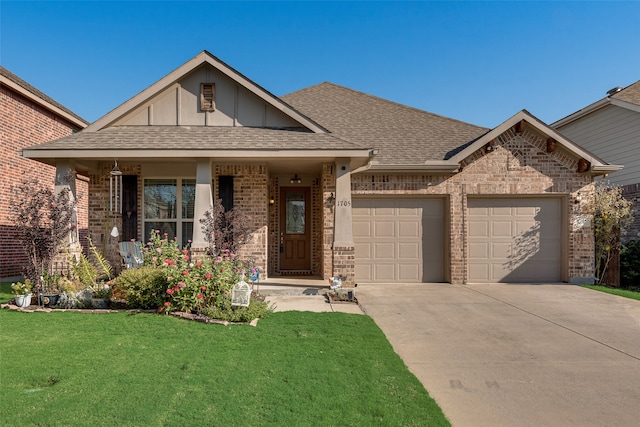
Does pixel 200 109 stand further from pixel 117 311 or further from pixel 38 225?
pixel 117 311

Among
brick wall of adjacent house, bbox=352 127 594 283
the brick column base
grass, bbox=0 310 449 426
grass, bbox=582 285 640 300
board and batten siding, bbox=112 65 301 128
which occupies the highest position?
board and batten siding, bbox=112 65 301 128

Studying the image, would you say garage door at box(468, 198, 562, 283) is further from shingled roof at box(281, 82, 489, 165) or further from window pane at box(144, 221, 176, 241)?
window pane at box(144, 221, 176, 241)

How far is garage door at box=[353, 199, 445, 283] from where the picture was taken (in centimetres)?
947

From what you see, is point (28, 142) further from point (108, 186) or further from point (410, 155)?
point (410, 155)

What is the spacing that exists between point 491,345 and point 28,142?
43.6ft

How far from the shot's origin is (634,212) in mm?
→ 10383

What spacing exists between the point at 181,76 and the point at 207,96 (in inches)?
28.3

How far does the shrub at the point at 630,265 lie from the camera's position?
9.41 meters

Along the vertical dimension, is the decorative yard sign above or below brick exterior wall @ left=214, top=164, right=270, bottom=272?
below

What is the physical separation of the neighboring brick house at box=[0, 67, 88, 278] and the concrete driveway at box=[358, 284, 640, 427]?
9847mm

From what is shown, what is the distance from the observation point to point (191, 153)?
7.42 meters

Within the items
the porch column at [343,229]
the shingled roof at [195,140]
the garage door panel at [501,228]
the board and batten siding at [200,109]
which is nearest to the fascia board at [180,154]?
the shingled roof at [195,140]

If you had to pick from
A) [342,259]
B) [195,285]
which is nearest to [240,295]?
[195,285]

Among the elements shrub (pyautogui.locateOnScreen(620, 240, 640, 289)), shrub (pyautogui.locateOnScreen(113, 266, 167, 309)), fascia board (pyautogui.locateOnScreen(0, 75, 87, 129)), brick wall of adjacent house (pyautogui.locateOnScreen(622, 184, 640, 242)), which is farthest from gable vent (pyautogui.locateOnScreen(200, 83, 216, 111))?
brick wall of adjacent house (pyautogui.locateOnScreen(622, 184, 640, 242))
